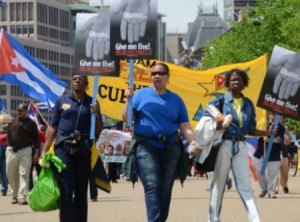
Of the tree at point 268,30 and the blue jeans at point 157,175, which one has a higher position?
the blue jeans at point 157,175

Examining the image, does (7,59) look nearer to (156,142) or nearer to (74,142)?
(74,142)

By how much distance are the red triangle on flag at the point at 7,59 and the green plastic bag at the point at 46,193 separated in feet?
41.0

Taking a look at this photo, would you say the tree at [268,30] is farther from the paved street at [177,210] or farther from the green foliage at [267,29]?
the paved street at [177,210]

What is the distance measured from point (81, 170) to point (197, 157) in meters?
1.18

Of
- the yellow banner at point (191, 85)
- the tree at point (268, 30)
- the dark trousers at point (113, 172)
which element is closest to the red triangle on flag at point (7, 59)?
the yellow banner at point (191, 85)

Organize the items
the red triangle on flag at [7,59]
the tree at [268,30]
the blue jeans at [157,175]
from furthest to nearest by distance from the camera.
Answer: the tree at [268,30] → the red triangle on flag at [7,59] → the blue jeans at [157,175]

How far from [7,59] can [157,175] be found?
14155mm

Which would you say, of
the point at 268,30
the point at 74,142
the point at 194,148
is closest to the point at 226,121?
the point at 194,148

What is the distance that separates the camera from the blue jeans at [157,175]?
12.5m

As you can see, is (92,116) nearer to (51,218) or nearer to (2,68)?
(51,218)

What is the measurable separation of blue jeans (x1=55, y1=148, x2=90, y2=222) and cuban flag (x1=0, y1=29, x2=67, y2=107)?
12.5 meters

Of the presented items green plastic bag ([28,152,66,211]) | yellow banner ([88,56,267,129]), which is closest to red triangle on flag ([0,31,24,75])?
yellow banner ([88,56,267,129])

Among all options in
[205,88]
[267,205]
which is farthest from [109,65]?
[205,88]

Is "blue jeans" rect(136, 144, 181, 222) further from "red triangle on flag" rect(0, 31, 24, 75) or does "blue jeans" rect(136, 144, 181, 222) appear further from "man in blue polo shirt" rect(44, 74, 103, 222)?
"red triangle on flag" rect(0, 31, 24, 75)
